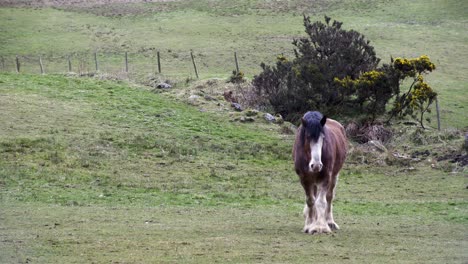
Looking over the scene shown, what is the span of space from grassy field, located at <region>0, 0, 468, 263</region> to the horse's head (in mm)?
1321

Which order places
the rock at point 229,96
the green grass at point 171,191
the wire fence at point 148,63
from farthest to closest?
1. the wire fence at point 148,63
2. the rock at point 229,96
3. the green grass at point 171,191

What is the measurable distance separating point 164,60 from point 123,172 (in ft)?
94.7

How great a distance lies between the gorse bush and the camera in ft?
120

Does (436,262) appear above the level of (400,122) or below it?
above

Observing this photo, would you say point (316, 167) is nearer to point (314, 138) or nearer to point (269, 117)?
point (314, 138)

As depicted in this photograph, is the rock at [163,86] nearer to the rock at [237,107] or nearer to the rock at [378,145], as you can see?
the rock at [237,107]

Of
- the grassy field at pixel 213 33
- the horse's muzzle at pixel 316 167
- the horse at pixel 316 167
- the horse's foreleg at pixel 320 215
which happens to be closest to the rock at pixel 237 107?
the grassy field at pixel 213 33

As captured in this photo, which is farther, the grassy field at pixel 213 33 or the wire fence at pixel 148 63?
the grassy field at pixel 213 33

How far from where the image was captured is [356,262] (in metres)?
11.9

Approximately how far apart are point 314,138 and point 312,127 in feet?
0.70

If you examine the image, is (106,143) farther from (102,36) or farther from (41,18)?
(41,18)

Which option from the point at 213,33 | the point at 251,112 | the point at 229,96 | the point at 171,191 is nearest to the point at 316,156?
the point at 171,191

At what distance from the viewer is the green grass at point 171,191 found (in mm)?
13062

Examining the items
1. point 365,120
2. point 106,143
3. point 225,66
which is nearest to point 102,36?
point 225,66
